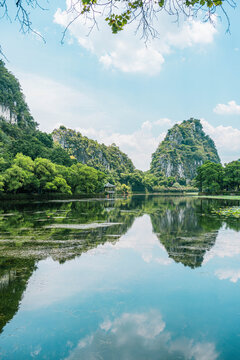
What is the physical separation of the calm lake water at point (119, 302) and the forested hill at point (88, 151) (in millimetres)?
112008

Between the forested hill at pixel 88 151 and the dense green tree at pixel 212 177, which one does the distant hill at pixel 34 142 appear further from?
the dense green tree at pixel 212 177

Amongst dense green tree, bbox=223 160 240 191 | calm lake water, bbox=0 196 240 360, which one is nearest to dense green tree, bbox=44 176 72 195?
calm lake water, bbox=0 196 240 360

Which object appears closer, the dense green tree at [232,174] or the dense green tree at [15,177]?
the dense green tree at [15,177]

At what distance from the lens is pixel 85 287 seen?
5383mm

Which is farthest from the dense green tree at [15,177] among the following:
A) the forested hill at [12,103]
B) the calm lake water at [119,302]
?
the forested hill at [12,103]

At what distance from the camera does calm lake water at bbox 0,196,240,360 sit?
3414 mm

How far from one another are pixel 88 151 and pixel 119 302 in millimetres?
127677

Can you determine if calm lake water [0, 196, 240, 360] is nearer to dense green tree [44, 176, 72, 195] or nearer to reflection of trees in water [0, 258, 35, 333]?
reflection of trees in water [0, 258, 35, 333]

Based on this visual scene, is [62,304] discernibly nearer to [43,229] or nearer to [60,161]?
[43,229]

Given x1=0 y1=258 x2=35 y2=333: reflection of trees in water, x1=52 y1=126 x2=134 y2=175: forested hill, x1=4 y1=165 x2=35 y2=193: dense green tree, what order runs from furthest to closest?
x1=52 y1=126 x2=134 y2=175: forested hill < x1=4 y1=165 x2=35 y2=193: dense green tree < x1=0 y1=258 x2=35 y2=333: reflection of trees in water

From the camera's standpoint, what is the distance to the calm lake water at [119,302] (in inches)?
134

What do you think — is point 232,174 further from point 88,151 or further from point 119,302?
point 88,151

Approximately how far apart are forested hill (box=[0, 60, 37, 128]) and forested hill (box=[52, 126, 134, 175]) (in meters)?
26.4

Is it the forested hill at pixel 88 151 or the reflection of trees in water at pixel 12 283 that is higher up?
the forested hill at pixel 88 151
